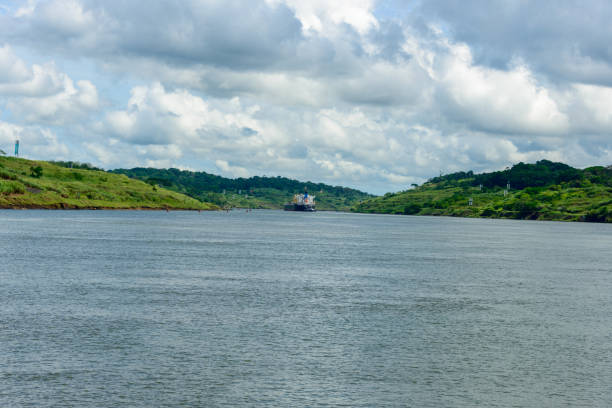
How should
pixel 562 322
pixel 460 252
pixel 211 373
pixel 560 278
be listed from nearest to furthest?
1. pixel 211 373
2. pixel 562 322
3. pixel 560 278
4. pixel 460 252

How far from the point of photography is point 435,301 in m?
57.1

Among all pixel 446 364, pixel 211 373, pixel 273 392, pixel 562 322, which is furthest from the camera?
pixel 562 322

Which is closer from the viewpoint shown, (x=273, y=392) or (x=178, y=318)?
(x=273, y=392)

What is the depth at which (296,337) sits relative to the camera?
39.8 meters

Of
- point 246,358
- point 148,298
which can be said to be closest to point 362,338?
point 246,358

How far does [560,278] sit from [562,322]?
35.0m

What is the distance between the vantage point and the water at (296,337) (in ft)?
93.5

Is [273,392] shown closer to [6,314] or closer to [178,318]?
[178,318]

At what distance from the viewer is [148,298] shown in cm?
5400

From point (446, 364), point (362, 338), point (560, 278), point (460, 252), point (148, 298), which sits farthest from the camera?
point (460, 252)

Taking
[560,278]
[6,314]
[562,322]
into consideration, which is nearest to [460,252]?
[560,278]

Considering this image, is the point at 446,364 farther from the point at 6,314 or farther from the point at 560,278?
the point at 560,278

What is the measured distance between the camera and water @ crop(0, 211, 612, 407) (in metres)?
28.5

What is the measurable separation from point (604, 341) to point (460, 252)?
84.2 m
